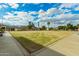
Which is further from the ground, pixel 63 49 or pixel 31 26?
pixel 31 26

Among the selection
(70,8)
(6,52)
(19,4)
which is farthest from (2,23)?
(70,8)

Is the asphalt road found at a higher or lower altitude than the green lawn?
lower

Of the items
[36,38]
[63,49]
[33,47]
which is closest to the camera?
[63,49]

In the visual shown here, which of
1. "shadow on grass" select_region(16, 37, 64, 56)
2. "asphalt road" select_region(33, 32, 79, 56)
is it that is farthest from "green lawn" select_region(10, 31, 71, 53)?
"asphalt road" select_region(33, 32, 79, 56)

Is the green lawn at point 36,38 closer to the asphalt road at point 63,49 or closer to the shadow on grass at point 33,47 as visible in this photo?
the shadow on grass at point 33,47

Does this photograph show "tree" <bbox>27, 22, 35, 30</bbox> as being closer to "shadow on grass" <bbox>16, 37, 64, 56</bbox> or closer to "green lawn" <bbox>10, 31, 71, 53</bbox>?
"green lawn" <bbox>10, 31, 71, 53</bbox>

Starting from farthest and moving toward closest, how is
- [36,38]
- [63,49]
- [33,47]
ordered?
1. [36,38]
2. [33,47]
3. [63,49]

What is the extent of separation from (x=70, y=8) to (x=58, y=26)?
95cm

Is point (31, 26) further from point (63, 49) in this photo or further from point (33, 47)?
point (63, 49)

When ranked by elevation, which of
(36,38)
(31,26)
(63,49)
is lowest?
(63,49)

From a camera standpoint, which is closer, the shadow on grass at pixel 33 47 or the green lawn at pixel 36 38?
the shadow on grass at pixel 33 47

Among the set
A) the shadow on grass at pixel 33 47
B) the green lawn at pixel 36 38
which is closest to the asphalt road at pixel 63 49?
the shadow on grass at pixel 33 47

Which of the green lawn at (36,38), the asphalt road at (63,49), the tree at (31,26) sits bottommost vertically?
the asphalt road at (63,49)

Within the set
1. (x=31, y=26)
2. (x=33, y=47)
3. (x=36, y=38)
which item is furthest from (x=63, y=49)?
(x=36, y=38)
